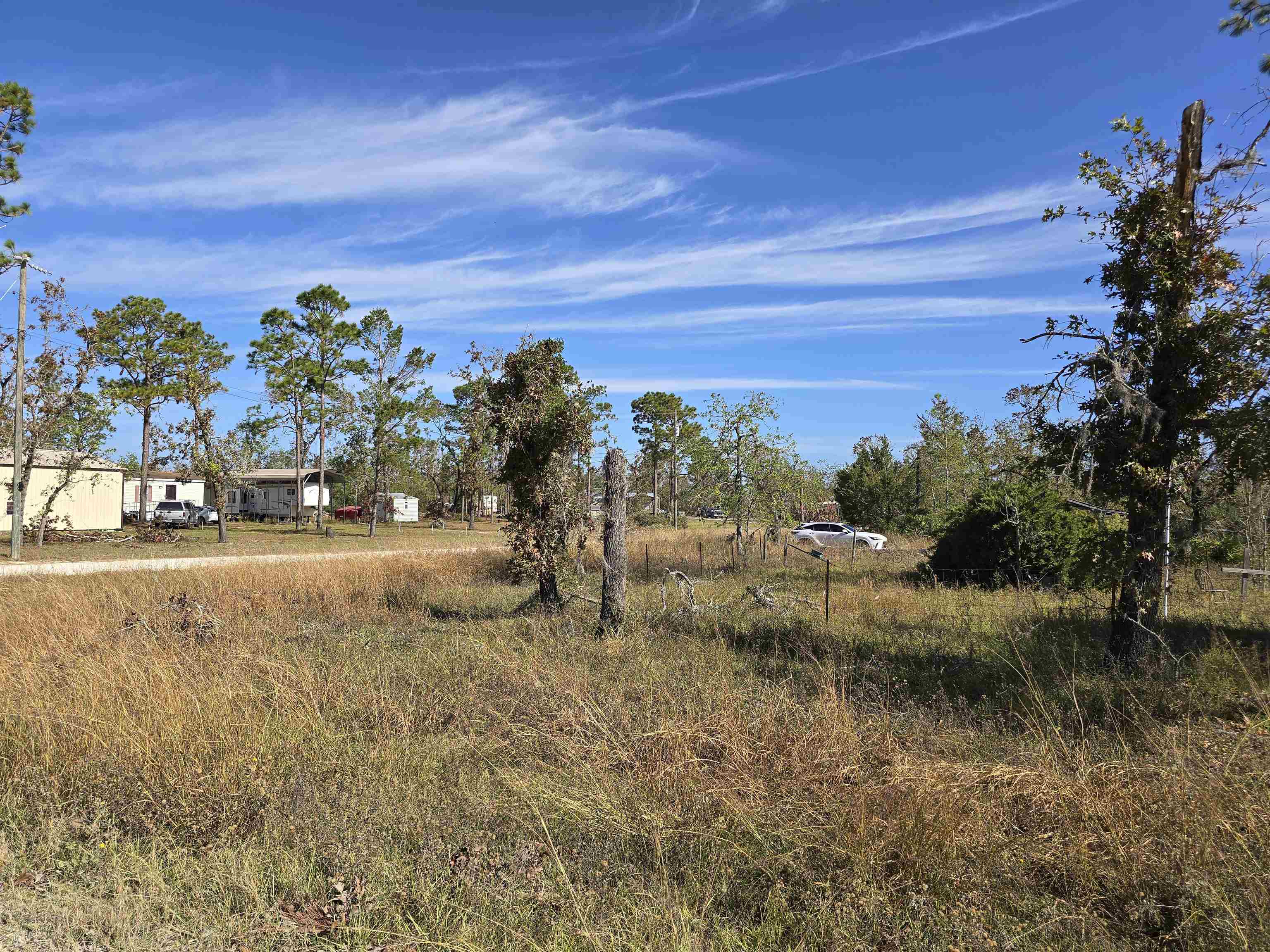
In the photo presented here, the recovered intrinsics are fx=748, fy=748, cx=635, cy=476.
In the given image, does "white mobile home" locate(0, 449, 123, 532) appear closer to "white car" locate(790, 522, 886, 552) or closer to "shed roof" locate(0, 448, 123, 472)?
"shed roof" locate(0, 448, 123, 472)

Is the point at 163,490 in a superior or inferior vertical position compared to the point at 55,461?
inferior

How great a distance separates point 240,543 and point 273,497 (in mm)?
24312

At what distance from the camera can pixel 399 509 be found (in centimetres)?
5291

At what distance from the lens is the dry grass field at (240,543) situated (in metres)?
23.8

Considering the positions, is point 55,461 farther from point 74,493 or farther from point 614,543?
point 614,543

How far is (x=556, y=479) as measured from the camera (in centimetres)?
1178

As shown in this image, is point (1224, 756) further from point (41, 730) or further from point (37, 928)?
point (41, 730)

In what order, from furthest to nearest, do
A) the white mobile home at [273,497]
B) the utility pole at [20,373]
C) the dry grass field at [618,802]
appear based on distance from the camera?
1. the white mobile home at [273,497]
2. the utility pole at [20,373]
3. the dry grass field at [618,802]

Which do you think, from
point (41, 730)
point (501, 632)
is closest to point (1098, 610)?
point (501, 632)

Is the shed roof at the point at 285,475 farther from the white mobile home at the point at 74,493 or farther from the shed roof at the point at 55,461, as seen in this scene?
the shed roof at the point at 55,461

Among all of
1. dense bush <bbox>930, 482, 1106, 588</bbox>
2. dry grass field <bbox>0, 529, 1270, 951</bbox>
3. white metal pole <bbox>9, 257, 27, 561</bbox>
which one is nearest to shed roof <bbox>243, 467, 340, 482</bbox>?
white metal pole <bbox>9, 257, 27, 561</bbox>

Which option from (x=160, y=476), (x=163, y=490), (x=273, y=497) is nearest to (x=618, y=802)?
(x=273, y=497)

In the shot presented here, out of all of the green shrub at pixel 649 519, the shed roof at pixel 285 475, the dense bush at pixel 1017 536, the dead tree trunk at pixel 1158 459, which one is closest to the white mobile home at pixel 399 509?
the shed roof at pixel 285 475

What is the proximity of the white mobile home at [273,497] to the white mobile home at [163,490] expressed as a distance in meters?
1.26
